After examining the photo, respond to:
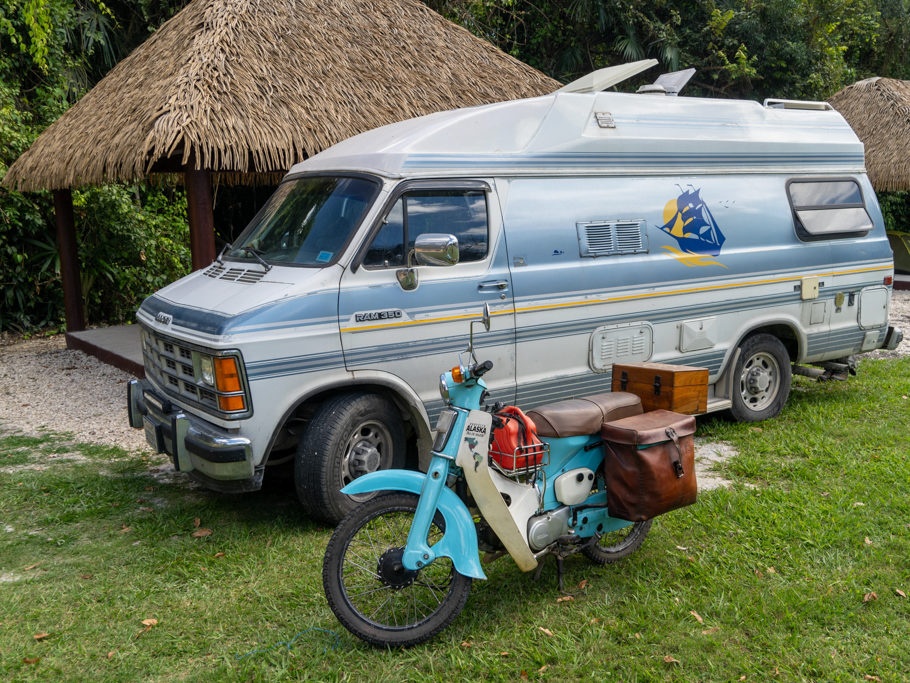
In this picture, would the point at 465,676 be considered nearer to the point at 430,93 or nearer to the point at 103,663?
the point at 103,663

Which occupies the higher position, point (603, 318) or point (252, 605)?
point (603, 318)

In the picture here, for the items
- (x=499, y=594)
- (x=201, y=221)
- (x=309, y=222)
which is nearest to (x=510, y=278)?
(x=309, y=222)

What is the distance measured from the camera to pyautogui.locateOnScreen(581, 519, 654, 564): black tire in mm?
4449

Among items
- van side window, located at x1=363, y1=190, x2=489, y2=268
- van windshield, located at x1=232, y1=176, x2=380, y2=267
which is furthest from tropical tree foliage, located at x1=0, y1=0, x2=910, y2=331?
van side window, located at x1=363, y1=190, x2=489, y2=268

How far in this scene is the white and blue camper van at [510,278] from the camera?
4859 mm

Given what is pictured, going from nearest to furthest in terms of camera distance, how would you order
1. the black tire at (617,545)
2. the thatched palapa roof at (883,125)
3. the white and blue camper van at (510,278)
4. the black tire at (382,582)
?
the black tire at (382,582)
the black tire at (617,545)
the white and blue camper van at (510,278)
the thatched palapa roof at (883,125)

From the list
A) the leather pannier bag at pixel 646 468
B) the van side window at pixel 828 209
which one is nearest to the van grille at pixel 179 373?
the leather pannier bag at pixel 646 468

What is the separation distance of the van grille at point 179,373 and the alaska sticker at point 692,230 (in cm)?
370

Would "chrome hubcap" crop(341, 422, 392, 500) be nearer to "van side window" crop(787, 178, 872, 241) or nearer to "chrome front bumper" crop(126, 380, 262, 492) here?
"chrome front bumper" crop(126, 380, 262, 492)

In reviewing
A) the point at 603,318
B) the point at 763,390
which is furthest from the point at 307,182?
the point at 763,390

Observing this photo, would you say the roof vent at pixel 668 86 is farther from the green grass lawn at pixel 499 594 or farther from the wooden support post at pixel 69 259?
the wooden support post at pixel 69 259

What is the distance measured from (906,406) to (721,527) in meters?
3.66

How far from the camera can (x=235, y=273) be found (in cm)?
545

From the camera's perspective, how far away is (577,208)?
600cm
